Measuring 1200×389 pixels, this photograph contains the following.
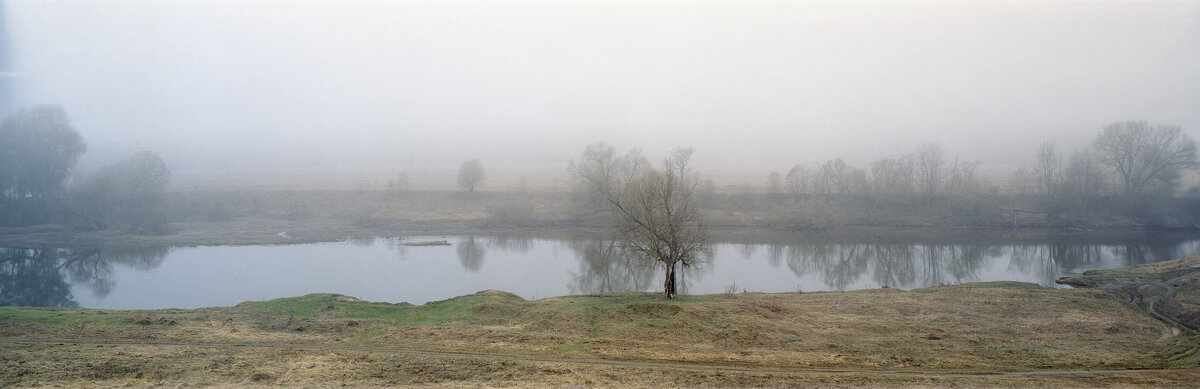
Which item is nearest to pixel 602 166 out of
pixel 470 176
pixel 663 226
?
pixel 470 176

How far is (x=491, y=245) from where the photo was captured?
41594 millimetres

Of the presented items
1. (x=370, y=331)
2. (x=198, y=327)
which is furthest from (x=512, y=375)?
(x=198, y=327)

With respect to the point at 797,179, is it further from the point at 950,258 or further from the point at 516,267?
the point at 516,267

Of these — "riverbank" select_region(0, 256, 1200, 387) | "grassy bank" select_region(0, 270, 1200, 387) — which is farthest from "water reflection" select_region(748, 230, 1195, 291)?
"riverbank" select_region(0, 256, 1200, 387)

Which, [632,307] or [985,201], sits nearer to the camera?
[632,307]

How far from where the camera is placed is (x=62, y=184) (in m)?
45.9

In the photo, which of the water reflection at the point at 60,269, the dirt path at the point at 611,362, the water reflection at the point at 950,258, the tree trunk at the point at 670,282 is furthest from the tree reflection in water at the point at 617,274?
the water reflection at the point at 60,269

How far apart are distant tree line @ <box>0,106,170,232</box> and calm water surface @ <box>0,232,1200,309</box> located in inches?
235

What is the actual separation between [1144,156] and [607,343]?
60.4 meters

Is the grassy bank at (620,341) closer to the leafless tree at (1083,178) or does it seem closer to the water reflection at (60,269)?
the water reflection at (60,269)

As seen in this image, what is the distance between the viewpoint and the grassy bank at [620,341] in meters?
11.0

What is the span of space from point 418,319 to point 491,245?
25.8m

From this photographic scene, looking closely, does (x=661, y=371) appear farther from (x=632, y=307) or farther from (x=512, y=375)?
(x=632, y=307)

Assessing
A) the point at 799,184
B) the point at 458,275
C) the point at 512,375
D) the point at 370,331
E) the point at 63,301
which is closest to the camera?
the point at 512,375
